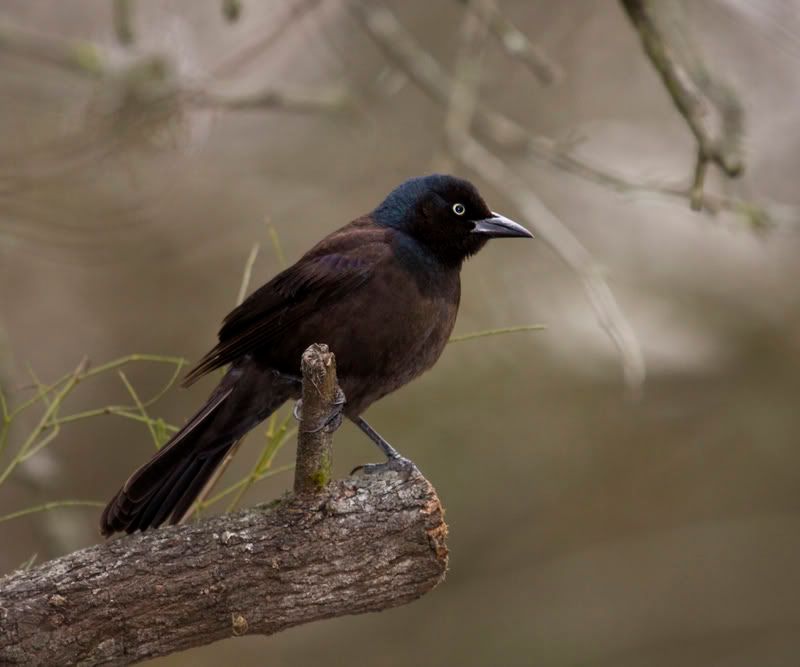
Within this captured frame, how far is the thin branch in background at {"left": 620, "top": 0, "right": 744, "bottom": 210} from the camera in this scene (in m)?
4.43

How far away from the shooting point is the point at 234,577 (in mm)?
3736

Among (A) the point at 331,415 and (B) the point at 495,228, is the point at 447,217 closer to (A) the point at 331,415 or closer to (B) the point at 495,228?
(B) the point at 495,228

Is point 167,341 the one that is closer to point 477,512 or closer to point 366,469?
point 477,512

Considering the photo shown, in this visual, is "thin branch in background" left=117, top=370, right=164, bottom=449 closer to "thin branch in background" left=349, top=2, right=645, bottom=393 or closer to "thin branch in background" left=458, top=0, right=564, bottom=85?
"thin branch in background" left=349, top=2, right=645, bottom=393

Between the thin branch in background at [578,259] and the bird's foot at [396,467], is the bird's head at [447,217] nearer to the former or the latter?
the thin branch in background at [578,259]

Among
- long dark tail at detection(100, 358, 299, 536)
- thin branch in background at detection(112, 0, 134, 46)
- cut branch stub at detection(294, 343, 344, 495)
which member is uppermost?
thin branch in background at detection(112, 0, 134, 46)

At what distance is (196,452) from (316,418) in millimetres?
833

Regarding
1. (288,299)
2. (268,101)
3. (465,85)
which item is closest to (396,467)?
(288,299)

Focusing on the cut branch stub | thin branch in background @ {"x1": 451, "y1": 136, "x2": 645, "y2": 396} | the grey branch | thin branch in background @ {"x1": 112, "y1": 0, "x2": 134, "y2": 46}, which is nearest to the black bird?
thin branch in background @ {"x1": 451, "y1": 136, "x2": 645, "y2": 396}

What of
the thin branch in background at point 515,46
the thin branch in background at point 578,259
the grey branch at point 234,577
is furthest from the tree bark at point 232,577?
the thin branch in background at point 515,46

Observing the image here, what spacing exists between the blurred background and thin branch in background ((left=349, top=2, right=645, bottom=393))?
0.85m

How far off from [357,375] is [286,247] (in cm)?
347

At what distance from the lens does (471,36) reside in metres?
5.36

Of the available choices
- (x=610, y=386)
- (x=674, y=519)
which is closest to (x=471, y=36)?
(x=610, y=386)
